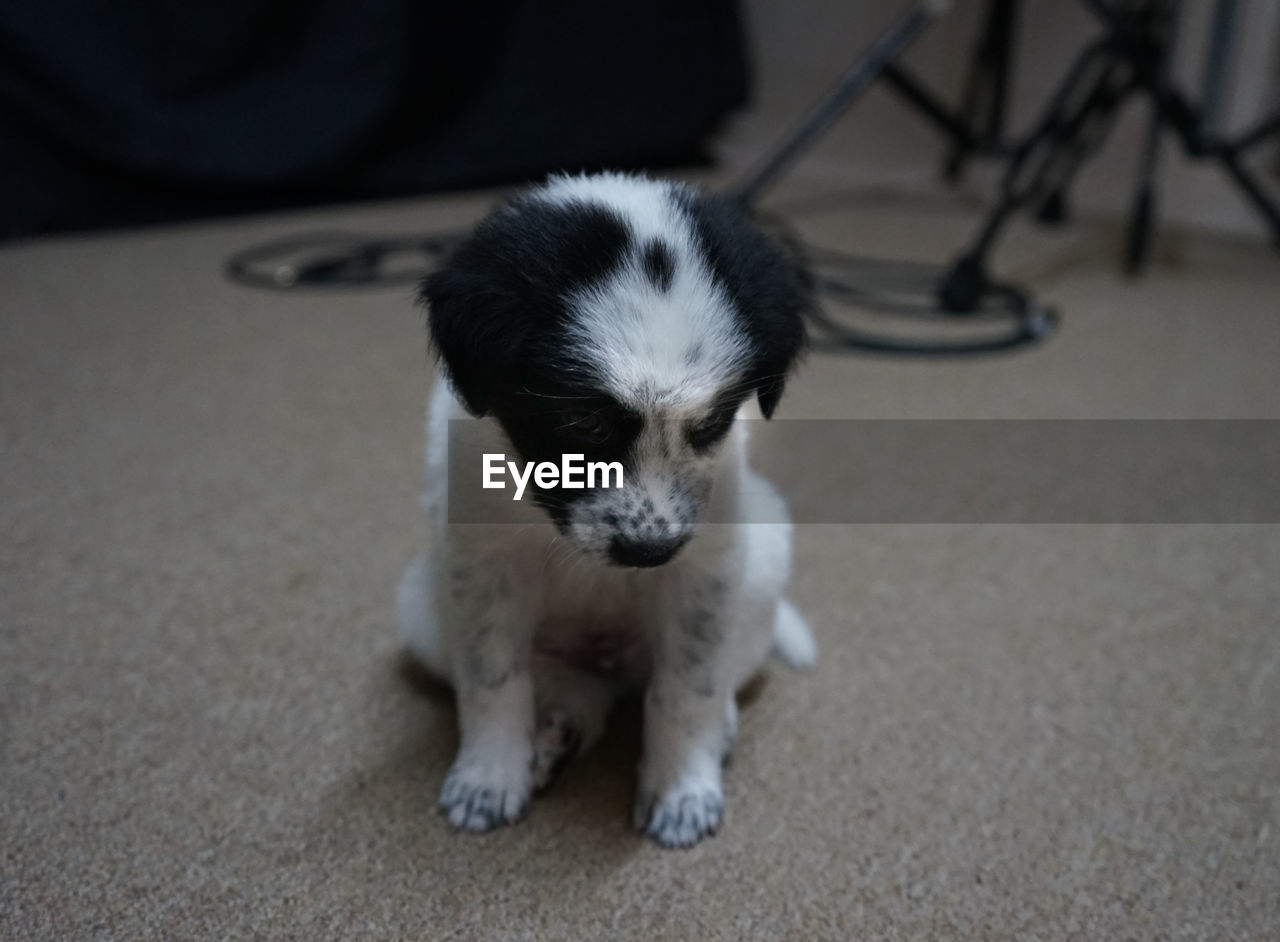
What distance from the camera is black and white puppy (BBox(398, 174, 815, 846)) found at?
2.93 feet

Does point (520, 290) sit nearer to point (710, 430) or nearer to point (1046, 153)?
point (710, 430)

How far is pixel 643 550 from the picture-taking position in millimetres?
910

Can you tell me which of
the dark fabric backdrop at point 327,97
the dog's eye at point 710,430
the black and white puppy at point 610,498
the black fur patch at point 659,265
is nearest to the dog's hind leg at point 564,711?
the black and white puppy at point 610,498

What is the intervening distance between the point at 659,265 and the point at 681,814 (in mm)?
552

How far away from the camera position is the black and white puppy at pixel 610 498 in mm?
892

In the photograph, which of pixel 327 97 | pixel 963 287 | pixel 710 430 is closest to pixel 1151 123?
pixel 963 287

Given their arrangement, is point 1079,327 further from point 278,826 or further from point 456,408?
point 278,826

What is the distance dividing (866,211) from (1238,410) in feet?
6.65

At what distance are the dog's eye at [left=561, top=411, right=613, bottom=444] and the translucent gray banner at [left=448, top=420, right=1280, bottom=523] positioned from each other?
743 millimetres

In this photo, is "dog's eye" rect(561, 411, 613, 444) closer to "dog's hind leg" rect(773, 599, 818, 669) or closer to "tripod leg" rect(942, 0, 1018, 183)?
"dog's hind leg" rect(773, 599, 818, 669)

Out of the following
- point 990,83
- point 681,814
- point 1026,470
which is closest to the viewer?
point 681,814

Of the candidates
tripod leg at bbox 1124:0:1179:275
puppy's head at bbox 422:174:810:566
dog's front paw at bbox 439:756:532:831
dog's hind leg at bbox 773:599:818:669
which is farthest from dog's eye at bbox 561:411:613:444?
tripod leg at bbox 1124:0:1179:275

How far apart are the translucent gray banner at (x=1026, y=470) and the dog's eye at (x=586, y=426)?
0.74 m

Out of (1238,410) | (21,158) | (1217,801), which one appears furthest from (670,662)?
(21,158)
